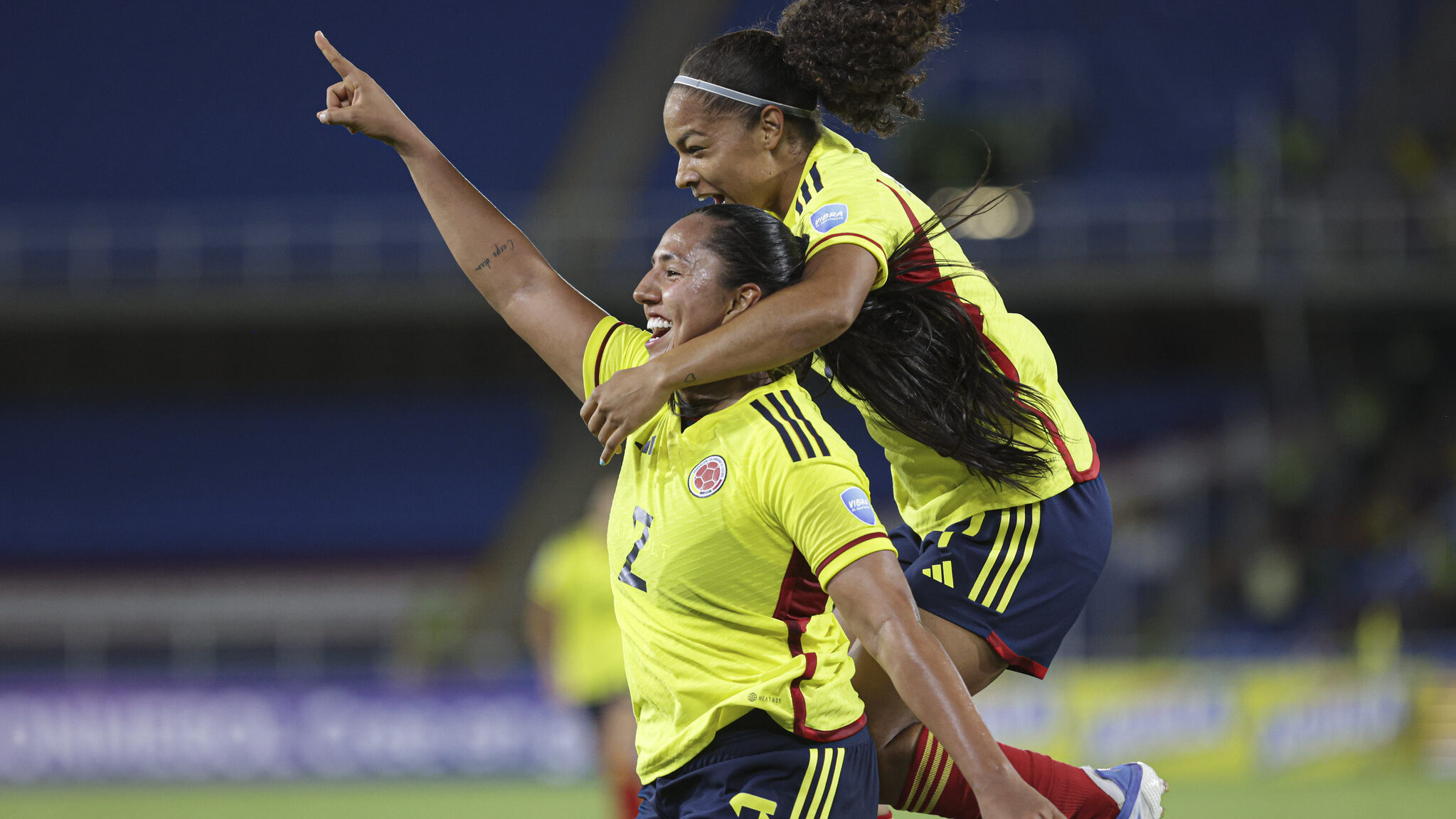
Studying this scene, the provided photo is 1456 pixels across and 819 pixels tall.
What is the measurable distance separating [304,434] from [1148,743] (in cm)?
1137

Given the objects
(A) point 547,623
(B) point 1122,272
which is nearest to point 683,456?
(A) point 547,623

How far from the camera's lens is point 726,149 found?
326cm

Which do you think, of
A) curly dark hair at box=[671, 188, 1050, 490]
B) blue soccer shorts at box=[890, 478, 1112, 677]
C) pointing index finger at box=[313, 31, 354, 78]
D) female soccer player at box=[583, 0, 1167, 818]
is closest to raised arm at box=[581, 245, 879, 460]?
female soccer player at box=[583, 0, 1167, 818]

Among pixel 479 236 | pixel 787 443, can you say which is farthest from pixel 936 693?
pixel 479 236

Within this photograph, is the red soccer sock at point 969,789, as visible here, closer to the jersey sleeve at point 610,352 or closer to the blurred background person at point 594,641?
the jersey sleeve at point 610,352

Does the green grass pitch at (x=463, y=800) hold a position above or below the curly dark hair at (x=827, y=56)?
below

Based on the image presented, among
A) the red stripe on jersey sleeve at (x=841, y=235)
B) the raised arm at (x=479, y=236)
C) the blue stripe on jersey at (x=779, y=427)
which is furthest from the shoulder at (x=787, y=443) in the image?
the raised arm at (x=479, y=236)

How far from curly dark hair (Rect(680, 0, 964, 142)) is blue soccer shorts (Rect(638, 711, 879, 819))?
51.6 inches

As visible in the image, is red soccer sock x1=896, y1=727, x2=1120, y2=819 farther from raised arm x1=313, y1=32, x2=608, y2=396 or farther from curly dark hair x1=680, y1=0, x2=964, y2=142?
curly dark hair x1=680, y1=0, x2=964, y2=142

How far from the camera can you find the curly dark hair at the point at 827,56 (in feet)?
10.7

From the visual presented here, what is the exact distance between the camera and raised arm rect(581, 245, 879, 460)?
2684mm

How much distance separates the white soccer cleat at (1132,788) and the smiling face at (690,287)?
1370 millimetres

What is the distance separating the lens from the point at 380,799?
36.5ft

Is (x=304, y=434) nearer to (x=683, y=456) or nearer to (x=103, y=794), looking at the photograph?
(x=103, y=794)
